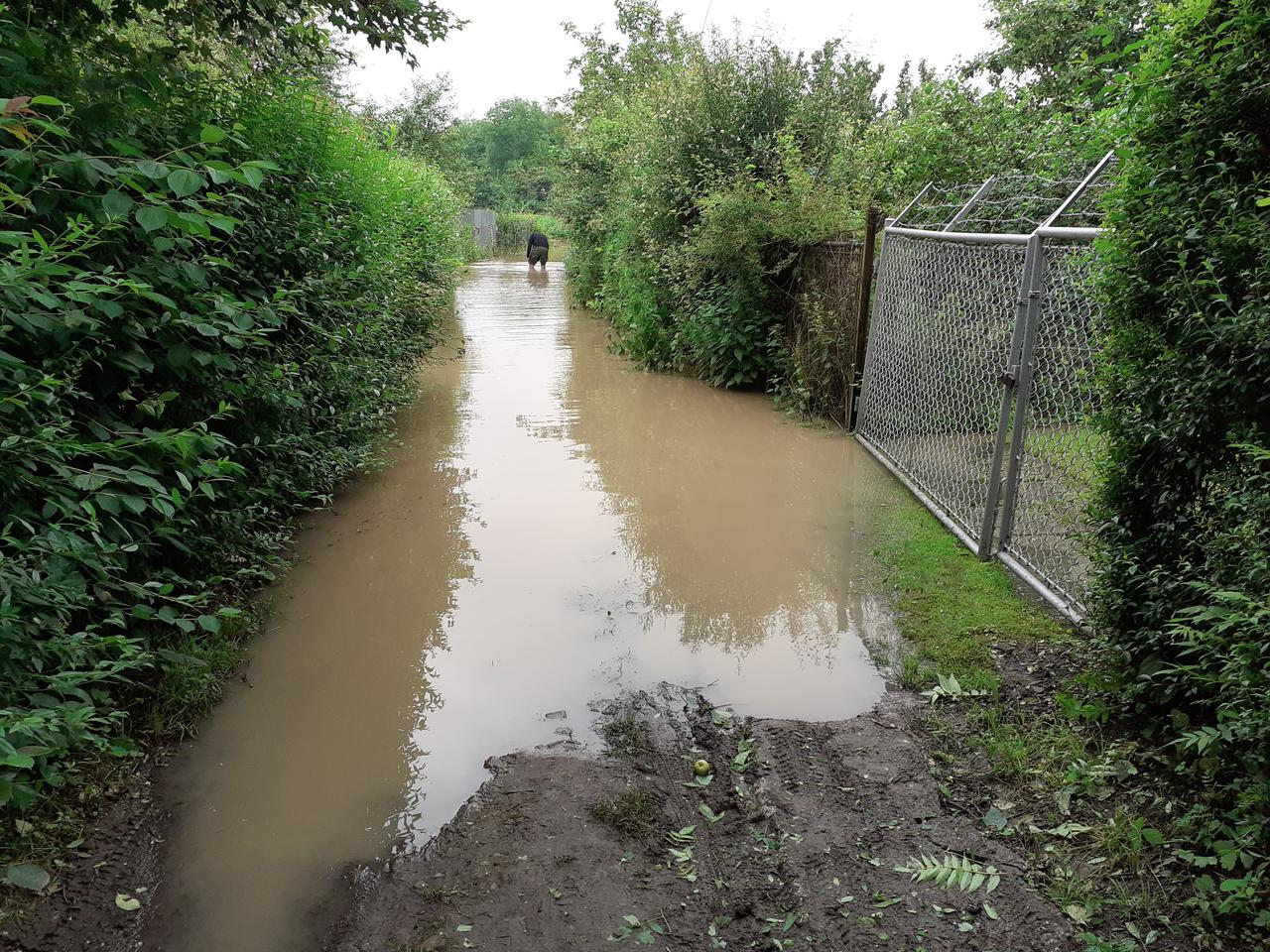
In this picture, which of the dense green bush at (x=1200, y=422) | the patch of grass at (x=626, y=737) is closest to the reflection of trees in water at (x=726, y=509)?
the patch of grass at (x=626, y=737)

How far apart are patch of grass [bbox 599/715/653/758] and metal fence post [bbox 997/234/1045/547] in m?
2.68

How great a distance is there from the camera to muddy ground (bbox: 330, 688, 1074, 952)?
256 cm

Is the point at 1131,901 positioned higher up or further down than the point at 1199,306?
further down

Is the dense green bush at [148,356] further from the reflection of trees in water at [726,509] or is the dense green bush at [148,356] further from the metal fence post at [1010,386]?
the metal fence post at [1010,386]

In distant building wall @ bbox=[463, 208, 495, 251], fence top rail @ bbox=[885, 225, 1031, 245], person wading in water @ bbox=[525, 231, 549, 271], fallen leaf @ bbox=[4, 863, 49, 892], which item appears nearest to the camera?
fallen leaf @ bbox=[4, 863, 49, 892]

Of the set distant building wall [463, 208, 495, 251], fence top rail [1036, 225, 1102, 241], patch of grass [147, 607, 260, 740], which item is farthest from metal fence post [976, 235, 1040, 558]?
distant building wall [463, 208, 495, 251]

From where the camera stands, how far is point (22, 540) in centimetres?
A: 260

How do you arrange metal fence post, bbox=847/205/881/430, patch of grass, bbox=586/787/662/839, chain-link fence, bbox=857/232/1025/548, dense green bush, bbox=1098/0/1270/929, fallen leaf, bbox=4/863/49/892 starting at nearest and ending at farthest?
fallen leaf, bbox=4/863/49/892 → dense green bush, bbox=1098/0/1270/929 → patch of grass, bbox=586/787/662/839 → chain-link fence, bbox=857/232/1025/548 → metal fence post, bbox=847/205/881/430

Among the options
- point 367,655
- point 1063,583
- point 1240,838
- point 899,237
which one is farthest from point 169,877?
point 899,237

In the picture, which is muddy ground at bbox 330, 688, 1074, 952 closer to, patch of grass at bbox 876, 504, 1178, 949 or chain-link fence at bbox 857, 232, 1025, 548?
patch of grass at bbox 876, 504, 1178, 949

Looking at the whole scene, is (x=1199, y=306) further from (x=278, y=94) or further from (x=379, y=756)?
(x=278, y=94)

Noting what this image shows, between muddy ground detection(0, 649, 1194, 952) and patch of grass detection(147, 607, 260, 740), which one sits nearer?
muddy ground detection(0, 649, 1194, 952)

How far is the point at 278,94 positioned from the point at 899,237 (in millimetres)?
4832

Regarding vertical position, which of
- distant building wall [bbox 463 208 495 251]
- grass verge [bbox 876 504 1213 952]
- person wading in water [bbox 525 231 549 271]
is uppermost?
distant building wall [bbox 463 208 495 251]
